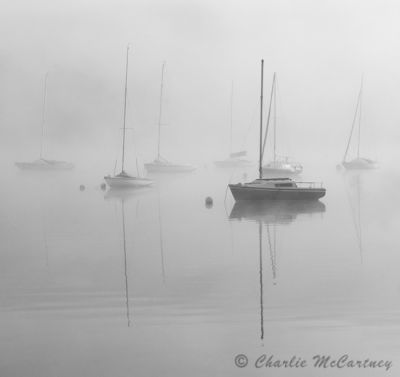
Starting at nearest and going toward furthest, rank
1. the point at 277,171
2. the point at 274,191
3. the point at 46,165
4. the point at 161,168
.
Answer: the point at 274,191 < the point at 277,171 < the point at 161,168 < the point at 46,165

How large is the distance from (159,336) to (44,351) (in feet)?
7.18

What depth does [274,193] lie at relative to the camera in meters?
40.6

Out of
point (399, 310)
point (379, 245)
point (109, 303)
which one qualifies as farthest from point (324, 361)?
point (379, 245)

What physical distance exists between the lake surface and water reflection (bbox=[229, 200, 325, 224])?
50cm

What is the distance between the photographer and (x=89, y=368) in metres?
11.2

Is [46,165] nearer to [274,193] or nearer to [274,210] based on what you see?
[274,193]

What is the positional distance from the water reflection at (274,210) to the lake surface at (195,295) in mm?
495

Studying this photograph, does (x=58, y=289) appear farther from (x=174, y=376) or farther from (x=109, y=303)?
(x=174, y=376)

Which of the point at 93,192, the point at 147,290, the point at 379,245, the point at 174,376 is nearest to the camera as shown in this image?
the point at 174,376

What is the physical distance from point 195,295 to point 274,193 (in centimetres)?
2479

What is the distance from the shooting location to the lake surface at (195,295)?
1177cm

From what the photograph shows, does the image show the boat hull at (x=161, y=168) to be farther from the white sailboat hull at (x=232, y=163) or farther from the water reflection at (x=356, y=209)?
the water reflection at (x=356, y=209)

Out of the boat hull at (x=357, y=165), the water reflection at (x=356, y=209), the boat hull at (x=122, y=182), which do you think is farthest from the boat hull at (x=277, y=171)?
the boat hull at (x=357, y=165)

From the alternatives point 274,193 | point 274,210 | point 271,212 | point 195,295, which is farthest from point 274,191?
point 195,295
